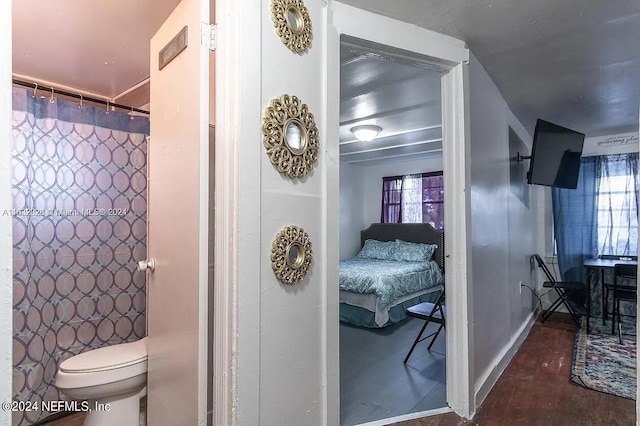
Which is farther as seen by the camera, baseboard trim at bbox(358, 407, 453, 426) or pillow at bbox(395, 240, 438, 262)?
pillow at bbox(395, 240, 438, 262)

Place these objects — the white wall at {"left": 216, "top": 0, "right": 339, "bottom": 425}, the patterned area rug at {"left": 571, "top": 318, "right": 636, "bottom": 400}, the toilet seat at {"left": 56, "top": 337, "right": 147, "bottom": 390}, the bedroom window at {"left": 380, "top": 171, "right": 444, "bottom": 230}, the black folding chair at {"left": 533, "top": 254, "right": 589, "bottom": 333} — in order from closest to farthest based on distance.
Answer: the white wall at {"left": 216, "top": 0, "right": 339, "bottom": 425}, the toilet seat at {"left": 56, "top": 337, "right": 147, "bottom": 390}, the patterned area rug at {"left": 571, "top": 318, "right": 636, "bottom": 400}, the black folding chair at {"left": 533, "top": 254, "right": 589, "bottom": 333}, the bedroom window at {"left": 380, "top": 171, "right": 444, "bottom": 230}

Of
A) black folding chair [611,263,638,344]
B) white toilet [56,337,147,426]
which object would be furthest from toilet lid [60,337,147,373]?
black folding chair [611,263,638,344]

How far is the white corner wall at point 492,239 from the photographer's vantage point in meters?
2.22

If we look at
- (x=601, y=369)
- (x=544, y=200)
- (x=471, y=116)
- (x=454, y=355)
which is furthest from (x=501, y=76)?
(x=544, y=200)

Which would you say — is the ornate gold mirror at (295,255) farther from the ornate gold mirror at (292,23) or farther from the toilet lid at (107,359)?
the toilet lid at (107,359)

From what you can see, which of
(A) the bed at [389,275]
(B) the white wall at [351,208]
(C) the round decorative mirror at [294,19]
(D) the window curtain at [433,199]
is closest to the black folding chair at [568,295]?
(A) the bed at [389,275]

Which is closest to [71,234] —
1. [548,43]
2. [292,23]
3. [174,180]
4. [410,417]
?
[174,180]

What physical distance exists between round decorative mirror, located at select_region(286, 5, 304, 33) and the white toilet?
1.67 meters

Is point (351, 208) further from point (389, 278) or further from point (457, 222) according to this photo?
point (457, 222)

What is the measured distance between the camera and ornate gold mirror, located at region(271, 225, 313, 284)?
1.24 metres

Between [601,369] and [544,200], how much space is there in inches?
106

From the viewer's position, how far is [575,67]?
7.95ft

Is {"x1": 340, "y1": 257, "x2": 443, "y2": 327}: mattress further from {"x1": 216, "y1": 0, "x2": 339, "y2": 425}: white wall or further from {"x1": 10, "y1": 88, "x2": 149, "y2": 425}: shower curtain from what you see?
{"x1": 216, "y1": 0, "x2": 339, "y2": 425}: white wall

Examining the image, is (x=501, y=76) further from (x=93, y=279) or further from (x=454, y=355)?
(x=93, y=279)
